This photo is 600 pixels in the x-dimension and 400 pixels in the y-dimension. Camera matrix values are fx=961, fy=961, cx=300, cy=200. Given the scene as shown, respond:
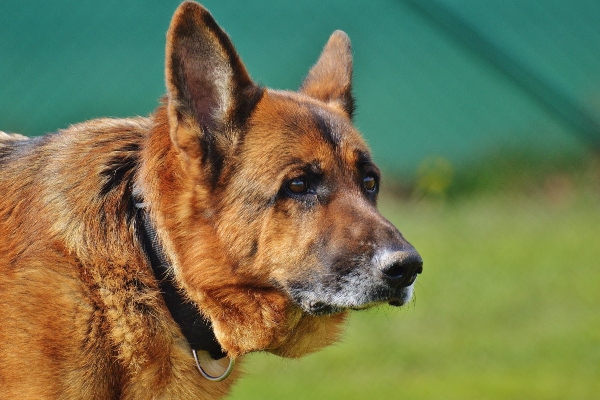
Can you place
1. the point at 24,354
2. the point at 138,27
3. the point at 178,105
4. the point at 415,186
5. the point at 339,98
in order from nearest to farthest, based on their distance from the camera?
1. the point at 24,354
2. the point at 178,105
3. the point at 339,98
4. the point at 138,27
5. the point at 415,186

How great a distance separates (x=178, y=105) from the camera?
413 centimetres

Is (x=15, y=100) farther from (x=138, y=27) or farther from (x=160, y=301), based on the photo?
(x=160, y=301)

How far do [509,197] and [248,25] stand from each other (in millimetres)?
3097

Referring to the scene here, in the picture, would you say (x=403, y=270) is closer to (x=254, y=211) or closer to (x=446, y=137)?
(x=254, y=211)

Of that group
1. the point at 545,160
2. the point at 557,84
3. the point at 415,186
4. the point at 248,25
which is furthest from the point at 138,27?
the point at 545,160

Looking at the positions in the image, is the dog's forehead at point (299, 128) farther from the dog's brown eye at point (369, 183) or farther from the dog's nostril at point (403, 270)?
the dog's nostril at point (403, 270)

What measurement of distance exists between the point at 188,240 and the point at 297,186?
20.9 inches

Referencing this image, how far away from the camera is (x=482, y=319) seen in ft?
27.6

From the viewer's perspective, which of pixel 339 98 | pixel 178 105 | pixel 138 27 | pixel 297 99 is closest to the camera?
pixel 178 105

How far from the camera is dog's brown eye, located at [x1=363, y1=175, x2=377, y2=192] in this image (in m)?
4.44

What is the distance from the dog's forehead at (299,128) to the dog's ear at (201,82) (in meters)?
0.09

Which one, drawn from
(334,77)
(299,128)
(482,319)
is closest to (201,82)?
(299,128)

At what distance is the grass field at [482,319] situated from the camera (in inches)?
288

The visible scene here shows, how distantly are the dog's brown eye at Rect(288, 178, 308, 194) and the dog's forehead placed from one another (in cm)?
15
